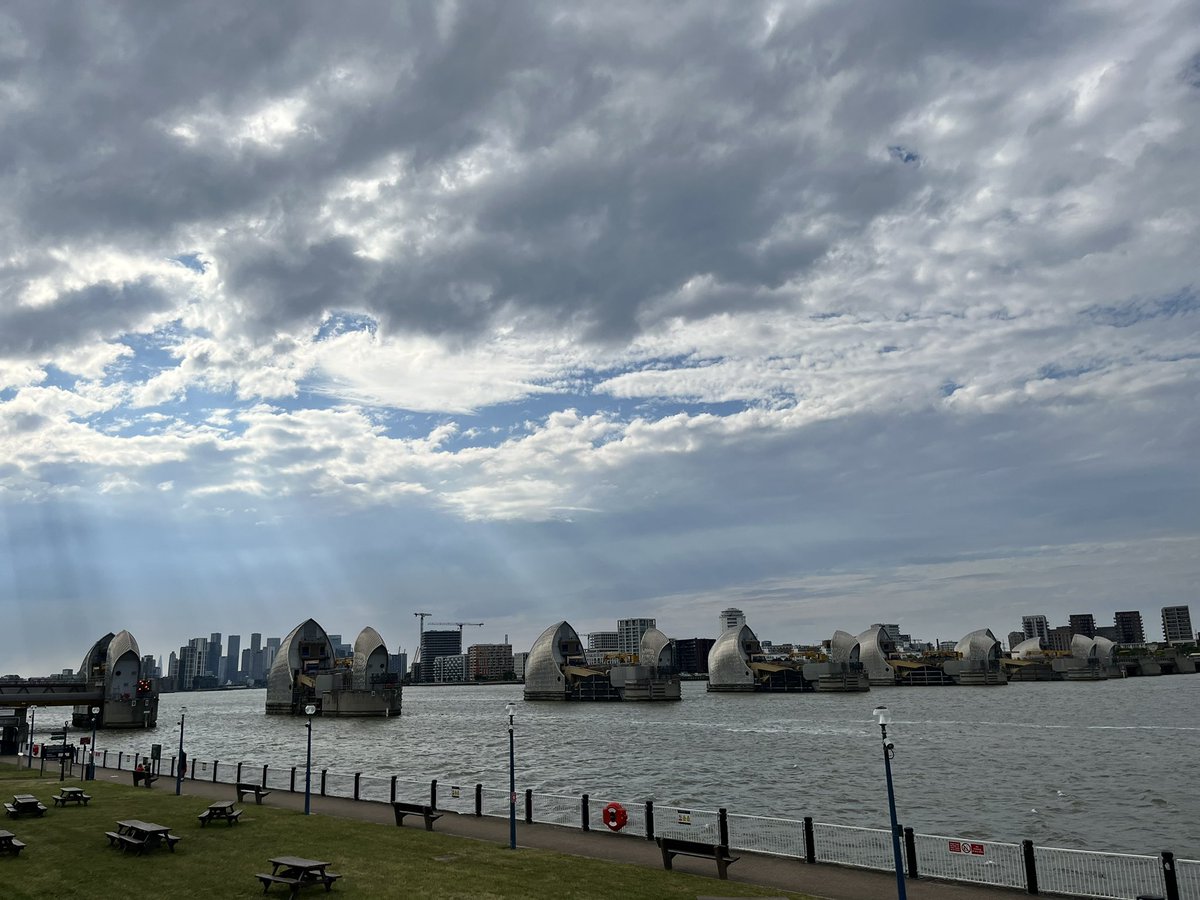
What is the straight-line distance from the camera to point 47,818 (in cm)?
2612

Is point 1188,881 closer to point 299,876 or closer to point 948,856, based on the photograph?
point 948,856

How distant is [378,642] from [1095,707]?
115 m

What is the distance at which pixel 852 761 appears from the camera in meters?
58.5

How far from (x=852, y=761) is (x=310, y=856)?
4618 cm

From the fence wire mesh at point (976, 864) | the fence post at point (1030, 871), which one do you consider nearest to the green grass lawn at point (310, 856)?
the fence post at point (1030, 871)

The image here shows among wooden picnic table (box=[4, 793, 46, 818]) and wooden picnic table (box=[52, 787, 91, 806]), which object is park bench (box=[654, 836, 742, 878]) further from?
wooden picnic table (box=[52, 787, 91, 806])

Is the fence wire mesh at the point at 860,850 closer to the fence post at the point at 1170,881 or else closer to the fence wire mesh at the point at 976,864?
the fence wire mesh at the point at 976,864

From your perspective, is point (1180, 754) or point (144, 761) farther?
point (1180, 754)

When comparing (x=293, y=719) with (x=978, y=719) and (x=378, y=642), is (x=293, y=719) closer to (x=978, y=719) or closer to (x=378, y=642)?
(x=378, y=642)

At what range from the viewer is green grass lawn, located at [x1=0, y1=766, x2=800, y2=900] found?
17.7 metres

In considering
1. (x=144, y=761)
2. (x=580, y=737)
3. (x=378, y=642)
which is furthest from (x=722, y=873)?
(x=378, y=642)

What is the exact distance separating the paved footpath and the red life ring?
27cm

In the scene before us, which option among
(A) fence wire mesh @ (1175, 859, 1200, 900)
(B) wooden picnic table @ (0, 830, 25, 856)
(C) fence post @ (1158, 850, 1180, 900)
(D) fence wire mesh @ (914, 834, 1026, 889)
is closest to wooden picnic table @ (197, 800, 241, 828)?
(B) wooden picnic table @ (0, 830, 25, 856)

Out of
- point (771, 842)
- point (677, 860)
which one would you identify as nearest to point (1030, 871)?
point (677, 860)
